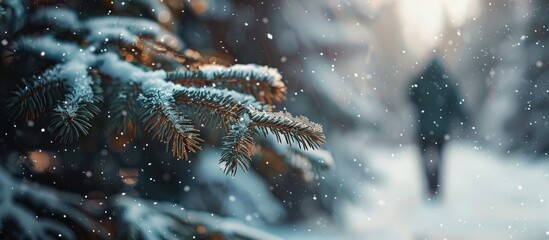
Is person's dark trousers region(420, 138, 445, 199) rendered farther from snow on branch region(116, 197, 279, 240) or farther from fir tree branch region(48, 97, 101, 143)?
fir tree branch region(48, 97, 101, 143)

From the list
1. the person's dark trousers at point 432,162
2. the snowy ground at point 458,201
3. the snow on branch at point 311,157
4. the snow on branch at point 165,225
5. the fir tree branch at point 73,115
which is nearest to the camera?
the fir tree branch at point 73,115

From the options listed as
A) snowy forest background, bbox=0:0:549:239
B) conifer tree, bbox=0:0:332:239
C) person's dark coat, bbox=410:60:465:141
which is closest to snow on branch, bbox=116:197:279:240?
snowy forest background, bbox=0:0:549:239

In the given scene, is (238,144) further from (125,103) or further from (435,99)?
(435,99)

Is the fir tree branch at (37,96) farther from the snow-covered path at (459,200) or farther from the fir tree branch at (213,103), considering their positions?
the snow-covered path at (459,200)

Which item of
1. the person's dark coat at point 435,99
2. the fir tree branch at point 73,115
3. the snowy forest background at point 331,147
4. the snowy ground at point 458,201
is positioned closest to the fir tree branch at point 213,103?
the fir tree branch at point 73,115

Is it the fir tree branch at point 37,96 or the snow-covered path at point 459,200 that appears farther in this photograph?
the snow-covered path at point 459,200

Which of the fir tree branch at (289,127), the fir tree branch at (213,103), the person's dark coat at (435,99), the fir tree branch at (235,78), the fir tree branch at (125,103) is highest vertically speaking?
the person's dark coat at (435,99)
